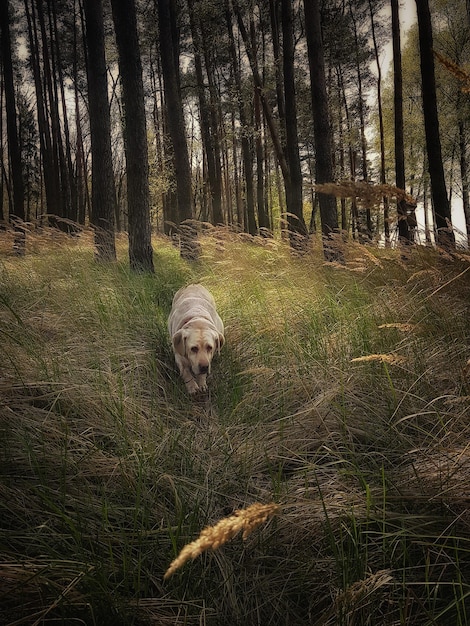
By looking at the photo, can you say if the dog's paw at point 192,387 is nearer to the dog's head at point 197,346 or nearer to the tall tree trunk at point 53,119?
the dog's head at point 197,346

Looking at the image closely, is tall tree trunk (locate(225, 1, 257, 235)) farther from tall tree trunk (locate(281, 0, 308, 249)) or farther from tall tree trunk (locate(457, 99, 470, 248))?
tall tree trunk (locate(457, 99, 470, 248))

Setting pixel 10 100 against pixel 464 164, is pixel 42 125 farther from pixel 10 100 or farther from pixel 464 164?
pixel 464 164

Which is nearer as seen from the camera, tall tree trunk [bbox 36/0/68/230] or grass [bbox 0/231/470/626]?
grass [bbox 0/231/470/626]

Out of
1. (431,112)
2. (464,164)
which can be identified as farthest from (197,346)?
(464,164)

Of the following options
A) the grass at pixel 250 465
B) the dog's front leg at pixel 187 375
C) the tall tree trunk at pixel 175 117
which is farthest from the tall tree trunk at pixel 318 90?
the dog's front leg at pixel 187 375

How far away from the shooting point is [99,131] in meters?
8.11

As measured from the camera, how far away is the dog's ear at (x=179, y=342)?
11.3ft

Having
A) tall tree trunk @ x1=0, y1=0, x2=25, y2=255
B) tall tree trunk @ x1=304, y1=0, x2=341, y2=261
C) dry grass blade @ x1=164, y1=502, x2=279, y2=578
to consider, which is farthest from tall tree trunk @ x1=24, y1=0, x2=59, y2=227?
dry grass blade @ x1=164, y1=502, x2=279, y2=578

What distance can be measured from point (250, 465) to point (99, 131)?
26.2 feet

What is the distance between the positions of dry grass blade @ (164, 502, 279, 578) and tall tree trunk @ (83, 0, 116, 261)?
687 centimetres

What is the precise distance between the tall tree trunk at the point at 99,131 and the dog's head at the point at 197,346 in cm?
420

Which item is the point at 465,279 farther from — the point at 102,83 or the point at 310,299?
the point at 102,83

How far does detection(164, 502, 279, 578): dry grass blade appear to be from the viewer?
0.59m

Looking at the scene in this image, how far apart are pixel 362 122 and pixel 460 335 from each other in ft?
70.8
